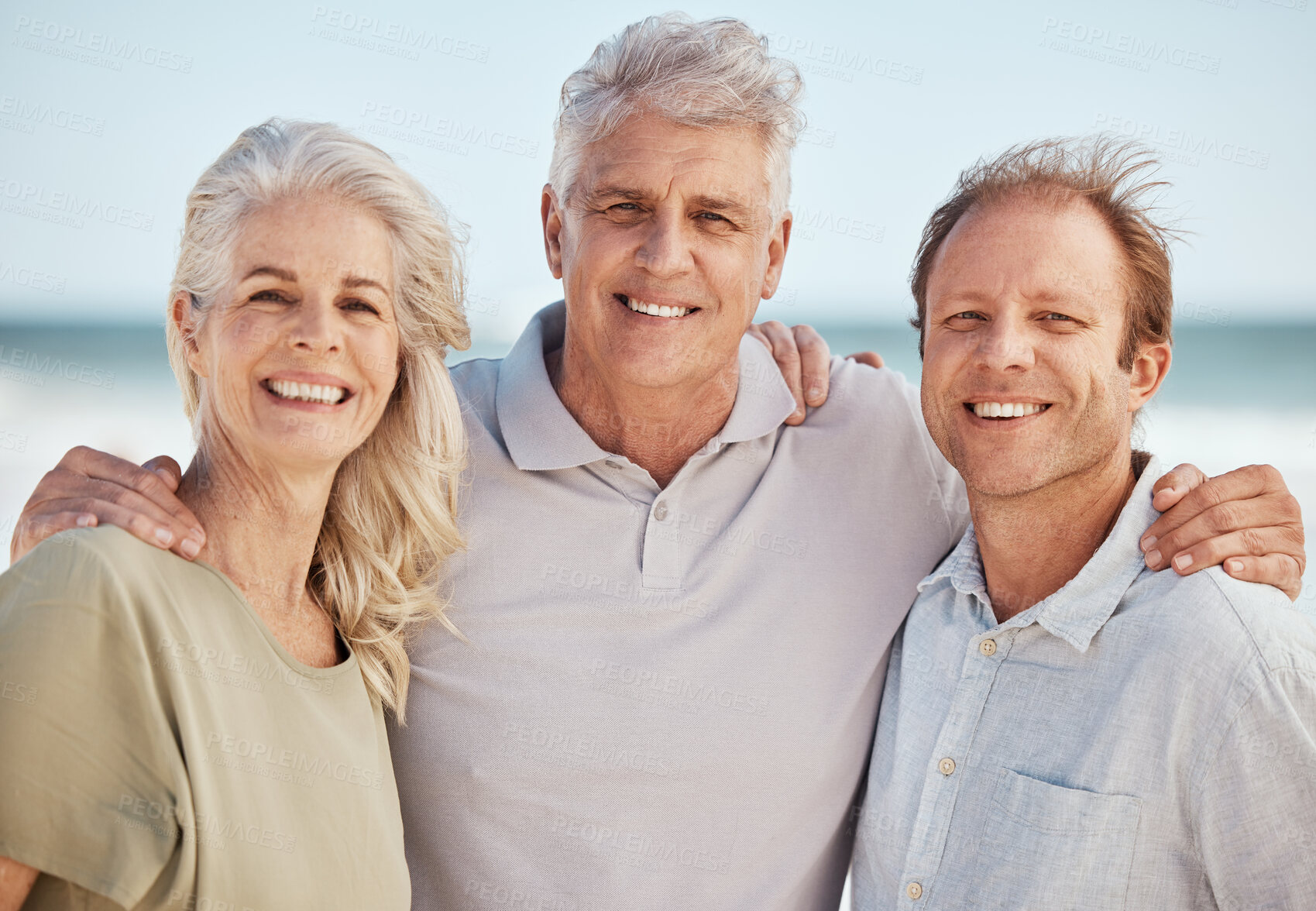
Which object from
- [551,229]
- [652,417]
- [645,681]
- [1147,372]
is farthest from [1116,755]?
[551,229]

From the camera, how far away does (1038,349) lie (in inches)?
77.4

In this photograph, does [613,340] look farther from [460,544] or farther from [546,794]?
[546,794]

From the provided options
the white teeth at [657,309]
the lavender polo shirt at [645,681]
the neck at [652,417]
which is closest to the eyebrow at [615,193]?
the white teeth at [657,309]

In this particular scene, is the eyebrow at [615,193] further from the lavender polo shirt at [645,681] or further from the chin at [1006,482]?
the chin at [1006,482]

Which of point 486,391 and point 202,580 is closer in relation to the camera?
point 202,580

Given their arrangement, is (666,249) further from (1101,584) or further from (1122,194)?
(1101,584)

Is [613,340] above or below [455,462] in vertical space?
above

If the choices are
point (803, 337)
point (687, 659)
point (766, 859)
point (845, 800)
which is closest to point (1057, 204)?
point (803, 337)

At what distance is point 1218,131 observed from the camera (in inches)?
462

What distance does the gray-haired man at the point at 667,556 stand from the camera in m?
2.12

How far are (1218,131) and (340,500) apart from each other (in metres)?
12.5

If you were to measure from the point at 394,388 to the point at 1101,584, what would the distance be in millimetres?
1456

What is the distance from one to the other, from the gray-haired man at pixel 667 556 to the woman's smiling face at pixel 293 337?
1.06ft

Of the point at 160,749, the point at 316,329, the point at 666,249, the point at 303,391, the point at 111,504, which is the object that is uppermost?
the point at 666,249
